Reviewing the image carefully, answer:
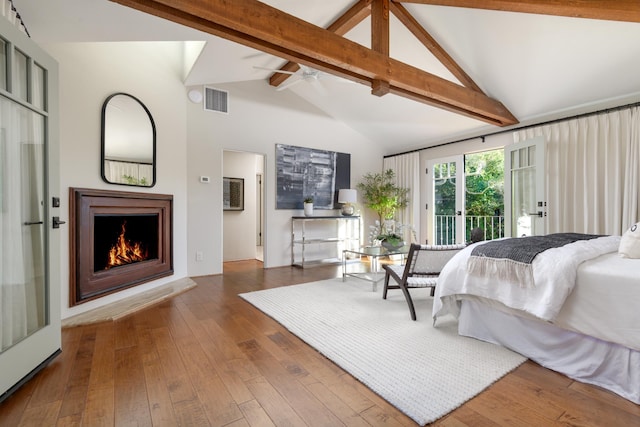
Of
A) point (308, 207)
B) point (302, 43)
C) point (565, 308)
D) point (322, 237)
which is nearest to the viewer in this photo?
point (565, 308)

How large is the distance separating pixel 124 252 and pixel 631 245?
14.6ft

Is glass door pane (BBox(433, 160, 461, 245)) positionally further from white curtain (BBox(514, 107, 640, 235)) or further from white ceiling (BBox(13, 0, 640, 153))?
white curtain (BBox(514, 107, 640, 235))

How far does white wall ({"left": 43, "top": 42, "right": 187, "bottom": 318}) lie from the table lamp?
9.01 ft

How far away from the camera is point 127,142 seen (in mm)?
3279

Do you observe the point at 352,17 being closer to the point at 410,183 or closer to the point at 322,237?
the point at 410,183

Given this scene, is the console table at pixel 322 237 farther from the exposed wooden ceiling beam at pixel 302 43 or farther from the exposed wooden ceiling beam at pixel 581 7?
the exposed wooden ceiling beam at pixel 581 7

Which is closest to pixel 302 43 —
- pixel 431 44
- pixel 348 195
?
pixel 431 44

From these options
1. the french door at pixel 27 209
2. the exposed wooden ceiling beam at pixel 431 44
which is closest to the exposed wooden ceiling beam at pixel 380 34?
the exposed wooden ceiling beam at pixel 431 44

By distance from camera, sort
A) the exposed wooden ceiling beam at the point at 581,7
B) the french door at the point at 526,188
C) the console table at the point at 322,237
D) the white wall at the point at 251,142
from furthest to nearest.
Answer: the console table at the point at 322,237 < the white wall at the point at 251,142 < the french door at the point at 526,188 < the exposed wooden ceiling beam at the point at 581,7

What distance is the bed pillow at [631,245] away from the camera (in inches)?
73.2

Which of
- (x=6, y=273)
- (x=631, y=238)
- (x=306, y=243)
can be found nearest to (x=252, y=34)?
(x=6, y=273)

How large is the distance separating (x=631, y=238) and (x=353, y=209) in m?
4.29

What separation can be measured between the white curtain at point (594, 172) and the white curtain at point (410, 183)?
2.14 metres

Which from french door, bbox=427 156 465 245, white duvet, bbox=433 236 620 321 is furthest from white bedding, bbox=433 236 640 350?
french door, bbox=427 156 465 245
